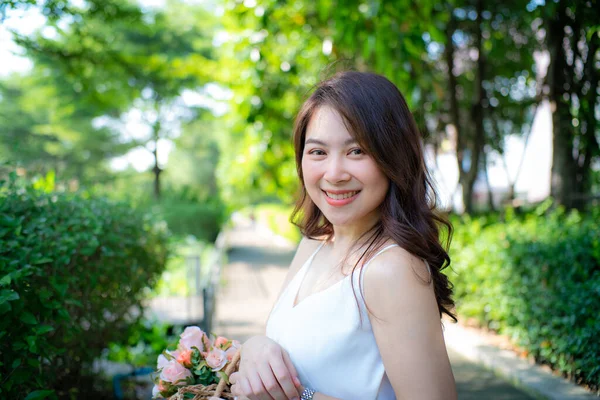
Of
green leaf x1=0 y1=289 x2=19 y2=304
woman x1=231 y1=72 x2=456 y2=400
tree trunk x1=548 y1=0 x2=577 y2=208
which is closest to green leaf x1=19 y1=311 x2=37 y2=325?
green leaf x1=0 y1=289 x2=19 y2=304

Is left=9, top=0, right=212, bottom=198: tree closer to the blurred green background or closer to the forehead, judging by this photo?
the blurred green background

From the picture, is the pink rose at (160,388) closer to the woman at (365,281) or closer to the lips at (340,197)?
the woman at (365,281)

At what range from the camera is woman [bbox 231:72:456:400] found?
1.50 meters

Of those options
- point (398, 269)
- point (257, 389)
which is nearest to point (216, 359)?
point (257, 389)

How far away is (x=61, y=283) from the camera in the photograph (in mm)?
2678

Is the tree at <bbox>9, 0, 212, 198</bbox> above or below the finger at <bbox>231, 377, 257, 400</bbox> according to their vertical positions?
above

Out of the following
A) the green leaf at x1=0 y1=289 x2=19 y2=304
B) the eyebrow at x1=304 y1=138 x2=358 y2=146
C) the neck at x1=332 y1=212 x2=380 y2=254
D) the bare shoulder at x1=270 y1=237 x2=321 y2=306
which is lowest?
the green leaf at x1=0 y1=289 x2=19 y2=304

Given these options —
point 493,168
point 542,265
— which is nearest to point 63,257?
point 542,265

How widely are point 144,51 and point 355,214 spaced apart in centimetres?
2723

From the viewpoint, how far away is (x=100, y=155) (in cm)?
2991

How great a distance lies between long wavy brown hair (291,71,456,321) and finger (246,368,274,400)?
1.50 feet

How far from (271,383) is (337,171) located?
0.70m

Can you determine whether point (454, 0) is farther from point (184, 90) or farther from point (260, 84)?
point (184, 90)

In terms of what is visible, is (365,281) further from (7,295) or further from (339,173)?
(7,295)
